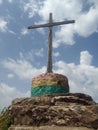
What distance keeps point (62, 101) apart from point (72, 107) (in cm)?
68

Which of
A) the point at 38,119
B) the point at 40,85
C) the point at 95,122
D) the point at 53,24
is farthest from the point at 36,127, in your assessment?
the point at 53,24

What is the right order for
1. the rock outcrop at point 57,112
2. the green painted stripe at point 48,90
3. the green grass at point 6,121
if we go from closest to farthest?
the rock outcrop at point 57,112
the green grass at point 6,121
the green painted stripe at point 48,90

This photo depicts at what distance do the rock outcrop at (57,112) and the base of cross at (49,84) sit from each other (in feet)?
5.63

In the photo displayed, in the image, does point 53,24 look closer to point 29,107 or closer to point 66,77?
point 66,77

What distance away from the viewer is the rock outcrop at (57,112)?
9273 mm

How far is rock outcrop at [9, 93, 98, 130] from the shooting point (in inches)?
365

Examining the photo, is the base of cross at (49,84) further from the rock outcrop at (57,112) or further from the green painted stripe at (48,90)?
the rock outcrop at (57,112)

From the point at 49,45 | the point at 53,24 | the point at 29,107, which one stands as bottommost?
the point at 29,107

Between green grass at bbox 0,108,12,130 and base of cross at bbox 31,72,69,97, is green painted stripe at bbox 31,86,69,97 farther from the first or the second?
green grass at bbox 0,108,12,130

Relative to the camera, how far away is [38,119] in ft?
31.8

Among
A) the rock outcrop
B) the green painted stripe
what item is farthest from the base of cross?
the rock outcrop

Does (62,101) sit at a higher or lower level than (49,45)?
lower

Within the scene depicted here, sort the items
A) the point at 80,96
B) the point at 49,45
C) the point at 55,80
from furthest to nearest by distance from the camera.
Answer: the point at 49,45 < the point at 55,80 < the point at 80,96

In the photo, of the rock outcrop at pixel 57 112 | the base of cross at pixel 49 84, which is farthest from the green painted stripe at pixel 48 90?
the rock outcrop at pixel 57 112
